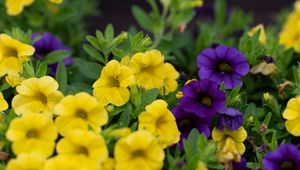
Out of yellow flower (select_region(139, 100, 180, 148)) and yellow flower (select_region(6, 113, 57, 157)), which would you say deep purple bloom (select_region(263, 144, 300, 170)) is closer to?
yellow flower (select_region(139, 100, 180, 148))

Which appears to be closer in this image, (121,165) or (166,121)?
(121,165)

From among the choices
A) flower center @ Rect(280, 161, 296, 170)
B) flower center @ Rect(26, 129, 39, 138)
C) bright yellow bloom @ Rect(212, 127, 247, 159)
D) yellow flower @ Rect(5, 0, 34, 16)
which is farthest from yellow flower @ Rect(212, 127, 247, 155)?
yellow flower @ Rect(5, 0, 34, 16)

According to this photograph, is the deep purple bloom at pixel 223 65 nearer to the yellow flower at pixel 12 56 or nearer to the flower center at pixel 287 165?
the flower center at pixel 287 165

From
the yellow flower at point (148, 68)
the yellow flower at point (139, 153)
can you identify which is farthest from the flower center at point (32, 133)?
the yellow flower at point (148, 68)

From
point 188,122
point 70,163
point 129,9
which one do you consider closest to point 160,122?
point 188,122

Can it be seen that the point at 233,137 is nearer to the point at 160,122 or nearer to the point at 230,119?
the point at 230,119

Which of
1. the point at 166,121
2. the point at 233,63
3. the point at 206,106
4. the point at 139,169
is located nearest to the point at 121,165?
the point at 139,169

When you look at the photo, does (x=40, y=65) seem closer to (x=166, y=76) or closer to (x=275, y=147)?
(x=166, y=76)
